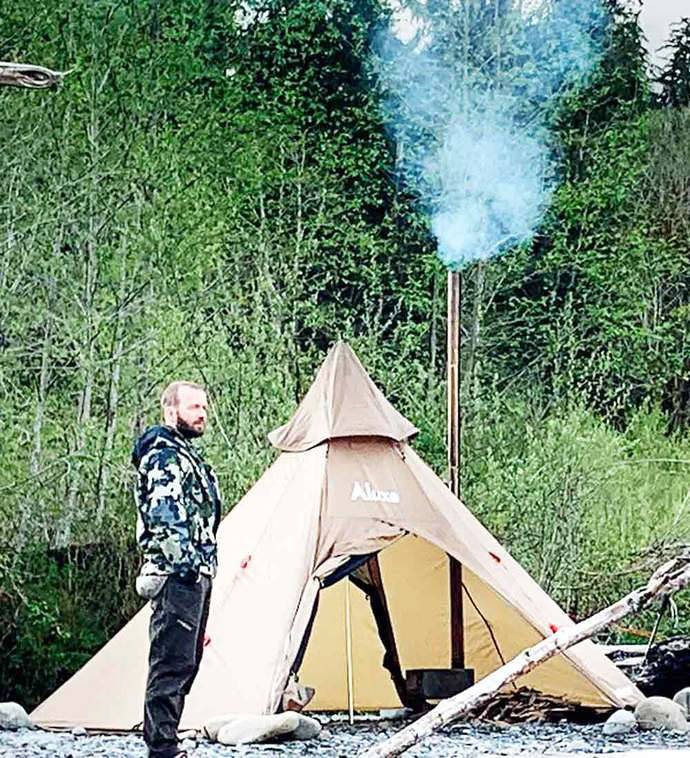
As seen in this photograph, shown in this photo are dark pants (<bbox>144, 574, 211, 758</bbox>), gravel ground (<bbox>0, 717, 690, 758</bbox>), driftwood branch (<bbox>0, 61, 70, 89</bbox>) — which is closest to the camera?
driftwood branch (<bbox>0, 61, 70, 89</bbox>)

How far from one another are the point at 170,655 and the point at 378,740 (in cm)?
136

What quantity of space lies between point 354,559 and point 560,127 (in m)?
4.82

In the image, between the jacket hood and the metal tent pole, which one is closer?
the jacket hood

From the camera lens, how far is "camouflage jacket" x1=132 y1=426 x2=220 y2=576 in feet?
12.5

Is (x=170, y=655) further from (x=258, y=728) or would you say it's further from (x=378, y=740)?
(x=378, y=740)

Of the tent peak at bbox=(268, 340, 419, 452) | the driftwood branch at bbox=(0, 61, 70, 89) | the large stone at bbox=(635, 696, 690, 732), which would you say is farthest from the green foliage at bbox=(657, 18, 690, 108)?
the driftwood branch at bbox=(0, 61, 70, 89)

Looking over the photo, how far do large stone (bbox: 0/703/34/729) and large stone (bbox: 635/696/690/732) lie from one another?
6.67ft

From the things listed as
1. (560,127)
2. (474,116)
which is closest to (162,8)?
(474,116)

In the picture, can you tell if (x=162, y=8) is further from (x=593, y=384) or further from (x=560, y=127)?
(x=593, y=384)

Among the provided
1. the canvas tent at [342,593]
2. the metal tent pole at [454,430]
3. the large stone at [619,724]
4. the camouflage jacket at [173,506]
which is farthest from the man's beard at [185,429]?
the large stone at [619,724]

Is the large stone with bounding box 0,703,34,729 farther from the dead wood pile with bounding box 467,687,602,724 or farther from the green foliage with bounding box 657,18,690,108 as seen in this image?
the green foliage with bounding box 657,18,690,108

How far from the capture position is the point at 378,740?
4973mm

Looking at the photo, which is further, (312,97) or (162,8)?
(312,97)

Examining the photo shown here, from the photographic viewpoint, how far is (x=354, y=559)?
17.4 feet
